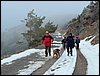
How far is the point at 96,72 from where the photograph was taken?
14.1 m

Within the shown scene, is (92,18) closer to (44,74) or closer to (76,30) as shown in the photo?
(76,30)

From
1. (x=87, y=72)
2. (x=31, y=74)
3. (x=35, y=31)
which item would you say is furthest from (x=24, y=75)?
(x=35, y=31)

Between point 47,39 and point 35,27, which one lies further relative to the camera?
point 35,27

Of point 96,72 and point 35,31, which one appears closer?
point 96,72

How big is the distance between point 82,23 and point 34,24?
36.4 feet

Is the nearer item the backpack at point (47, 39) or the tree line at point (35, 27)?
the backpack at point (47, 39)

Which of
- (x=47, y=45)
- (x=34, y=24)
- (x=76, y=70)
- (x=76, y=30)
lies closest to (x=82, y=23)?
(x=76, y=30)

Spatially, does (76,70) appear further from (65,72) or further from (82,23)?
(82,23)

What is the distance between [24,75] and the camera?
46.0 feet

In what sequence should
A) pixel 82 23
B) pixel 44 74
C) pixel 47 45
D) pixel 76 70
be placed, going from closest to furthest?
1. pixel 44 74
2. pixel 76 70
3. pixel 47 45
4. pixel 82 23

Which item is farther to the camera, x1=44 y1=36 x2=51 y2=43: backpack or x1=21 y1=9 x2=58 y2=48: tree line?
x1=21 y1=9 x2=58 y2=48: tree line

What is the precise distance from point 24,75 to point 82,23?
62876 millimetres

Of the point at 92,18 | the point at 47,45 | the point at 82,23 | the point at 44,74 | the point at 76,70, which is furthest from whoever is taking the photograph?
the point at 82,23

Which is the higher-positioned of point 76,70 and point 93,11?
point 93,11
